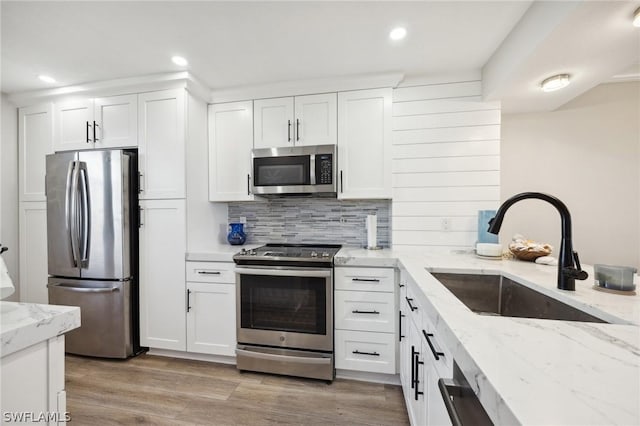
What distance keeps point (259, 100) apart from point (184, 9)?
3.33 feet

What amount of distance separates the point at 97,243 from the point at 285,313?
67.2 inches

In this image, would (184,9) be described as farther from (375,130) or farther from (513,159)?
(513,159)

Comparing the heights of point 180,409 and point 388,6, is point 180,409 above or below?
below

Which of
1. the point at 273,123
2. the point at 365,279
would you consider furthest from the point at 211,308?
the point at 273,123

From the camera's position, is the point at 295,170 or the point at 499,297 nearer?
the point at 499,297

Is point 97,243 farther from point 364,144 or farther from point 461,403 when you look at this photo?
point 461,403

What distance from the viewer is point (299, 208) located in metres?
2.82

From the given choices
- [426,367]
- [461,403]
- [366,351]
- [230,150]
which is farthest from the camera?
[230,150]

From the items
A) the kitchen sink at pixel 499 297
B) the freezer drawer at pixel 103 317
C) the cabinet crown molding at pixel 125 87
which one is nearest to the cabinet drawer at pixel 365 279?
the kitchen sink at pixel 499 297

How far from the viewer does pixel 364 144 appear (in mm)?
2379

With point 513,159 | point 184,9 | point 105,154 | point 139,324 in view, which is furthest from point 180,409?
point 513,159

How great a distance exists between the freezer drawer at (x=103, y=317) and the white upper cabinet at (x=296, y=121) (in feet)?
5.80

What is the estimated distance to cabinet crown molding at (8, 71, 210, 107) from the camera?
229 cm

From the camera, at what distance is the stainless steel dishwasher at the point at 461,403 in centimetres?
67
